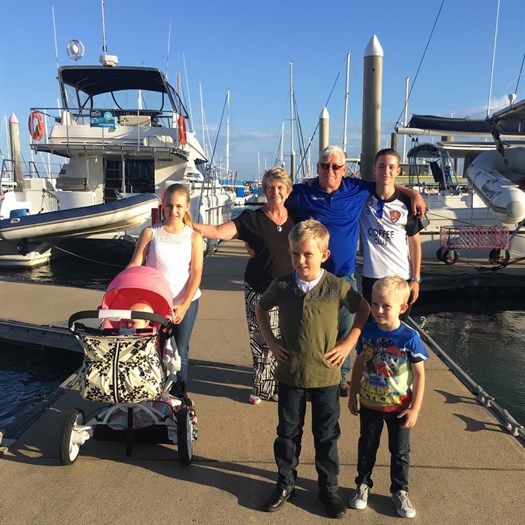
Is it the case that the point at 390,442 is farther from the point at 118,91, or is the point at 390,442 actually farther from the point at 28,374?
the point at 118,91

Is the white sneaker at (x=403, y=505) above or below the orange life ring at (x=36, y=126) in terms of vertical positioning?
below

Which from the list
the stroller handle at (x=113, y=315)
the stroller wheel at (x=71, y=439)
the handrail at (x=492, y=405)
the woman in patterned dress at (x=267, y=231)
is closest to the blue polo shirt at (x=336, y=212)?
the woman in patterned dress at (x=267, y=231)

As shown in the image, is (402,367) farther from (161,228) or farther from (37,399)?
(37,399)

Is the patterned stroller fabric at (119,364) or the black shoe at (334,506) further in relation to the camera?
the patterned stroller fabric at (119,364)

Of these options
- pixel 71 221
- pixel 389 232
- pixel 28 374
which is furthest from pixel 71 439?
pixel 71 221

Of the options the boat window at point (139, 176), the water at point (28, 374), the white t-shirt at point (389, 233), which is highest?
the boat window at point (139, 176)

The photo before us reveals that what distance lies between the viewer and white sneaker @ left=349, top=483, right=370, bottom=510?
7.55 feet

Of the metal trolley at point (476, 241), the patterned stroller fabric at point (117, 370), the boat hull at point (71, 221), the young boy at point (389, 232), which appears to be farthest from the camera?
the metal trolley at point (476, 241)

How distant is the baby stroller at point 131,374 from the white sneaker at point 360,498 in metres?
0.92

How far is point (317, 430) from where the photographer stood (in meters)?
2.27

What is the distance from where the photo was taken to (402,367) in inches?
86.4

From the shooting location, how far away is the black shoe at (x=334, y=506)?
2.23 m

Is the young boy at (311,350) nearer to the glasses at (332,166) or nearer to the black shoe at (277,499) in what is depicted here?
the black shoe at (277,499)

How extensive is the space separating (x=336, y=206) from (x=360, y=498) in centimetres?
168
